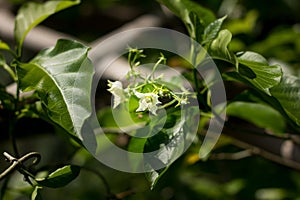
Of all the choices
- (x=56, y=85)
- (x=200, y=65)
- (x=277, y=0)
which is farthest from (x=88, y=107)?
(x=277, y=0)

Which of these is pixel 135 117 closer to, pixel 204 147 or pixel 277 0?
pixel 204 147

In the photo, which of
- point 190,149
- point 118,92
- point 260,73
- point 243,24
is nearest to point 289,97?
point 260,73

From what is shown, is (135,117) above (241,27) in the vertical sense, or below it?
above

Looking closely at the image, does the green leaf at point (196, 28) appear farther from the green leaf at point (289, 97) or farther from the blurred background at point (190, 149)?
the blurred background at point (190, 149)

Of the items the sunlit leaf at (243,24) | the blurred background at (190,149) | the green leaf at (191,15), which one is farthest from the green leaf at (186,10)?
the sunlit leaf at (243,24)

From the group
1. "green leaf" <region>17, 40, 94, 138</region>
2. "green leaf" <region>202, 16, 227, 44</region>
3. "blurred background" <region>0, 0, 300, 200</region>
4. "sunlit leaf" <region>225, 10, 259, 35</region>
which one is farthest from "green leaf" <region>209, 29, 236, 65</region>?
"sunlit leaf" <region>225, 10, 259, 35</region>

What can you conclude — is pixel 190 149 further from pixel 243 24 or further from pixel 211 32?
pixel 243 24

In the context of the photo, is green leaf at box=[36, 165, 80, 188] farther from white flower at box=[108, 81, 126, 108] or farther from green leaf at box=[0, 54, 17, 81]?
green leaf at box=[0, 54, 17, 81]
